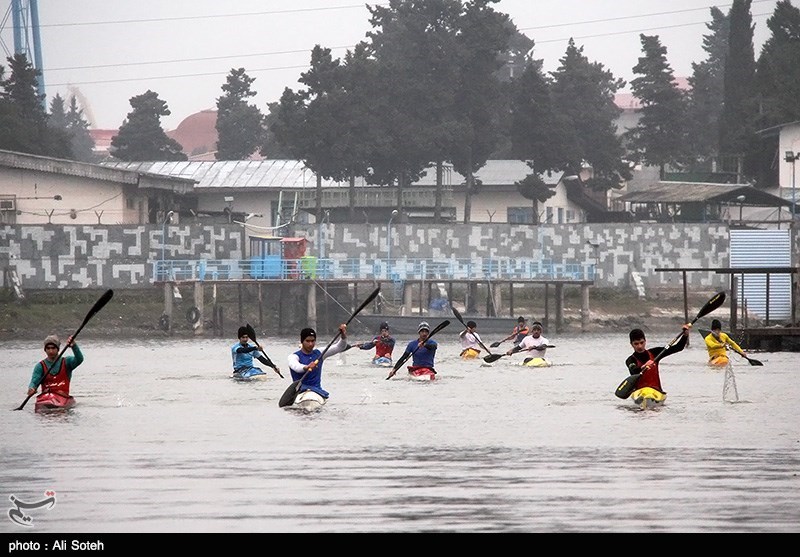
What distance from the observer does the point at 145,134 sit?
114 m

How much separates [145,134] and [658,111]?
40156mm

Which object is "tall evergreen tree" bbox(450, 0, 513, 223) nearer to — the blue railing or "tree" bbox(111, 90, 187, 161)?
the blue railing

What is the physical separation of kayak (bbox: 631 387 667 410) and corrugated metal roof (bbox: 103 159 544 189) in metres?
56.2

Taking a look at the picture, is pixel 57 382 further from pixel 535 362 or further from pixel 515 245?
pixel 515 245

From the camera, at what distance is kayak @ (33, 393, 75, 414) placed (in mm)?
31172

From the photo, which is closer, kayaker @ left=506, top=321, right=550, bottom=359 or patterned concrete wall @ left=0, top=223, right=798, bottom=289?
kayaker @ left=506, top=321, right=550, bottom=359

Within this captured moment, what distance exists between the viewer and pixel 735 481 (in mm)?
20562

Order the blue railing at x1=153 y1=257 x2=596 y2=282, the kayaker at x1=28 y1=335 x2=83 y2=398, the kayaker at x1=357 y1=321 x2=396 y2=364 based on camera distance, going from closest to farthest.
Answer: the kayaker at x1=28 y1=335 x2=83 y2=398 → the kayaker at x1=357 y1=321 x2=396 y2=364 → the blue railing at x1=153 y1=257 x2=596 y2=282

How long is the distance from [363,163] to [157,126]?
3888 cm

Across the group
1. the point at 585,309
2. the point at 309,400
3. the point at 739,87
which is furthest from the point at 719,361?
the point at 739,87

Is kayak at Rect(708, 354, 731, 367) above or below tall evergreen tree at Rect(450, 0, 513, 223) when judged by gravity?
below

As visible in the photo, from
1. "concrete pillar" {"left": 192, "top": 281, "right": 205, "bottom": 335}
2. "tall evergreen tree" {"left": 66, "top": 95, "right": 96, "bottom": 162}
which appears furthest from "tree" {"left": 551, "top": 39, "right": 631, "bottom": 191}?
"tall evergreen tree" {"left": 66, "top": 95, "right": 96, "bottom": 162}

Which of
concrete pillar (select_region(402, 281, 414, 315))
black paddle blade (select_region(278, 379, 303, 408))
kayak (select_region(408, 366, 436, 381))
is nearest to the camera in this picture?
black paddle blade (select_region(278, 379, 303, 408))
